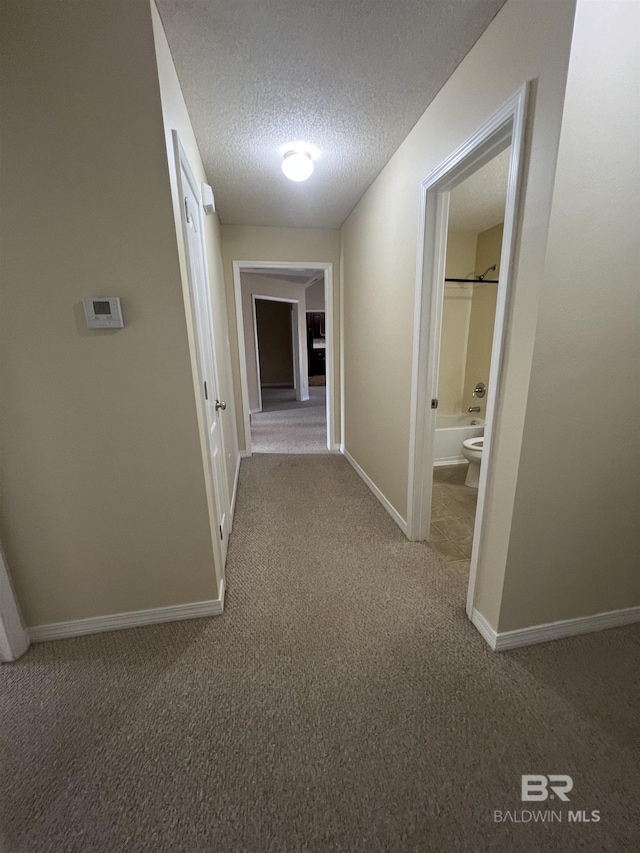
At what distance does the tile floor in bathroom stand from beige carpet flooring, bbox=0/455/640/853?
329 mm

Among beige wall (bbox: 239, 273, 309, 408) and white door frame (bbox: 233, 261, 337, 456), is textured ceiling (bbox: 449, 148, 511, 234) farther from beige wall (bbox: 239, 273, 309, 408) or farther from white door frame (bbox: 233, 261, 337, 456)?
beige wall (bbox: 239, 273, 309, 408)

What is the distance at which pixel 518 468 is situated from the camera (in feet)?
3.95

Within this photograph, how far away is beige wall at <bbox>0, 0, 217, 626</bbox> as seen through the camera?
1.04 meters

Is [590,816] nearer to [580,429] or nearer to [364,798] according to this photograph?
[364,798]

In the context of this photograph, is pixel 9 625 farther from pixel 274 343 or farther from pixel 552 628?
pixel 274 343

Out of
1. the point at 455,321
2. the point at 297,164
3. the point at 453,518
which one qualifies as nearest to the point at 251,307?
the point at 455,321

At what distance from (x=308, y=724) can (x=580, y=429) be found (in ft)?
4.72

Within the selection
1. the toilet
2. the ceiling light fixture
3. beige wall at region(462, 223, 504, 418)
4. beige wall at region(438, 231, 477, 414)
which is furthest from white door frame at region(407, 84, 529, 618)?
beige wall at region(462, 223, 504, 418)

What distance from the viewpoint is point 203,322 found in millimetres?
1827

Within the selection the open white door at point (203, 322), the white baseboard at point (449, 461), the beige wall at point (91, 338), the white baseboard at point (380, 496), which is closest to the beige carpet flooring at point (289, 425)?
the white baseboard at point (380, 496)

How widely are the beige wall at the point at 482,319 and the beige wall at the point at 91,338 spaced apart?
10.5 ft

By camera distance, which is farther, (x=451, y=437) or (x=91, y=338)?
(x=451, y=437)

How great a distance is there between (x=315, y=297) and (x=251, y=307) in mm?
3469

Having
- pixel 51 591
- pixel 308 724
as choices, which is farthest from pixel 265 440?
pixel 308 724
